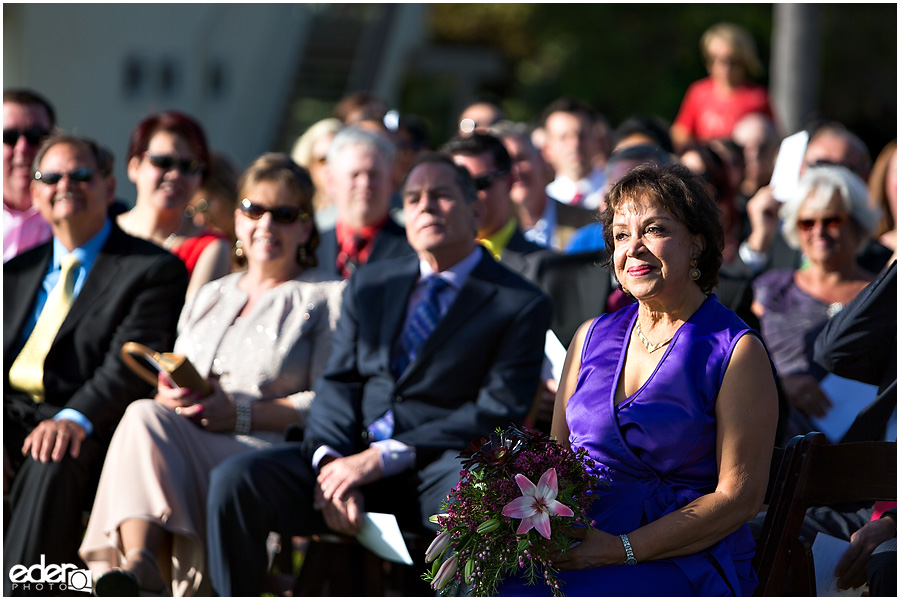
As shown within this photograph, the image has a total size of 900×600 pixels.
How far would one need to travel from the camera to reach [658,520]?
305cm

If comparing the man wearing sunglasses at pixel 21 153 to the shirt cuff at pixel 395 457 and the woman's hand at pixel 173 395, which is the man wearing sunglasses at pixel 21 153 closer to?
the woman's hand at pixel 173 395

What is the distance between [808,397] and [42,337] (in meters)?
3.49

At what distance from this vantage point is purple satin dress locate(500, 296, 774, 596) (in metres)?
3.04

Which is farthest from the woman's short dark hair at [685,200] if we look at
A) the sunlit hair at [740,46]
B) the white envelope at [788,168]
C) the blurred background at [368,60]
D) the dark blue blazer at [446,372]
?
the blurred background at [368,60]

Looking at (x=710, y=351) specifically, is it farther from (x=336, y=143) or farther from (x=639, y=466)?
(x=336, y=143)

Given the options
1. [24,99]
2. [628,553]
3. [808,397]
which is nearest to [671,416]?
[628,553]

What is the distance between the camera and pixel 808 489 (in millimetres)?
3209

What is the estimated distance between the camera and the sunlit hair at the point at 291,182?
5.24 metres

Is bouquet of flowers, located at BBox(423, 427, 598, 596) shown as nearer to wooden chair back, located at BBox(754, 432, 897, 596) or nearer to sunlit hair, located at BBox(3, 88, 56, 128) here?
wooden chair back, located at BBox(754, 432, 897, 596)

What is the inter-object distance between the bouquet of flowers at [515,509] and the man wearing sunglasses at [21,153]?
159 inches

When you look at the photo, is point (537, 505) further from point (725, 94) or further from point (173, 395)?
point (725, 94)

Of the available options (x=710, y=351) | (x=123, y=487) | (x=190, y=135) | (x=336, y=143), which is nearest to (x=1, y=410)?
(x=123, y=487)

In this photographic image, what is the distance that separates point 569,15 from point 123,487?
16.4 metres

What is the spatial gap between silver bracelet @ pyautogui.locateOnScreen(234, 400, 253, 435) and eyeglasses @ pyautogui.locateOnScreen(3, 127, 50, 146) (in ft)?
8.15
